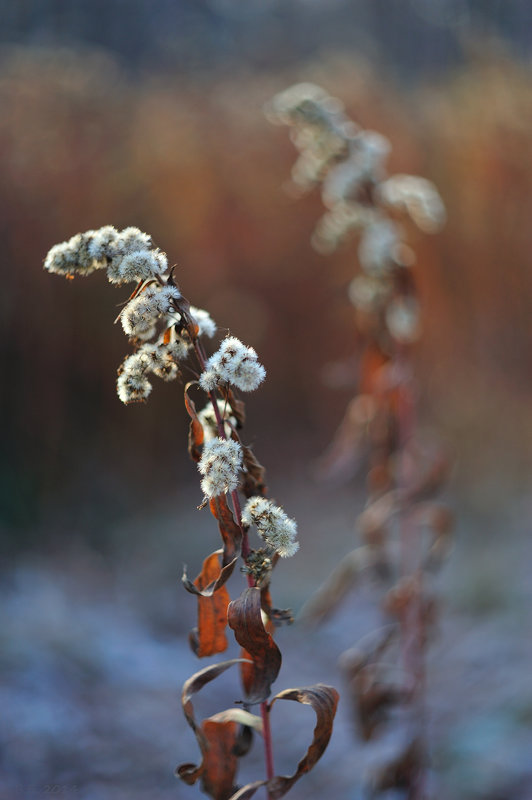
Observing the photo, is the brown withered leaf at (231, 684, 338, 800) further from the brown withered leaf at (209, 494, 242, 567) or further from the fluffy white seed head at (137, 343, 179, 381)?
the fluffy white seed head at (137, 343, 179, 381)

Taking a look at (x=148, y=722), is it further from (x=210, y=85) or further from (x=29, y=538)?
(x=210, y=85)

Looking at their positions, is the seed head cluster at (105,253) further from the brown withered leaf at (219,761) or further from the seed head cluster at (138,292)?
the brown withered leaf at (219,761)

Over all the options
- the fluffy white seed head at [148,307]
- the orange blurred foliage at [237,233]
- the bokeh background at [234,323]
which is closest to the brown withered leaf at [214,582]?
the fluffy white seed head at [148,307]

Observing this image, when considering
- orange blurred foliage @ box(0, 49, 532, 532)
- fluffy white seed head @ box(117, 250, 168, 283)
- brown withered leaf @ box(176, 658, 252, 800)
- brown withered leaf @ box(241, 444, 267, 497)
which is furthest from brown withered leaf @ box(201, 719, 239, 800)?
orange blurred foliage @ box(0, 49, 532, 532)

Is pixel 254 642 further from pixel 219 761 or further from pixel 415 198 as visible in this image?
pixel 415 198

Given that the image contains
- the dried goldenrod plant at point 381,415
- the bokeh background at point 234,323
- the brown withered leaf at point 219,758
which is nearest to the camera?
the brown withered leaf at point 219,758

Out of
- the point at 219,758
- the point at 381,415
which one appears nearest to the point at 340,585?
the point at 381,415
